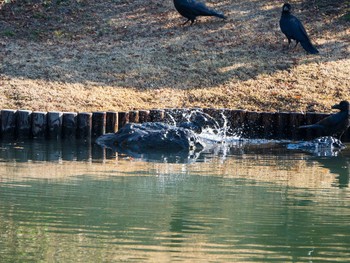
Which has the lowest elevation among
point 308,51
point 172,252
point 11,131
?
point 172,252

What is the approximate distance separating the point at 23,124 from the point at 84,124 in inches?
37.1

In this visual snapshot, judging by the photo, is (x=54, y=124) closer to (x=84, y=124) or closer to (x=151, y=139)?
(x=84, y=124)

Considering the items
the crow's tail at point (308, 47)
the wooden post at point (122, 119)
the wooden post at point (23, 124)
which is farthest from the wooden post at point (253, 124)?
the crow's tail at point (308, 47)

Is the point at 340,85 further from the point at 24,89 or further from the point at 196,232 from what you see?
the point at 196,232

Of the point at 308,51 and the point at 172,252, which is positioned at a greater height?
the point at 308,51

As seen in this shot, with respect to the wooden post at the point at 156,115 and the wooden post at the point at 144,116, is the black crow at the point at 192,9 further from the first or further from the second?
the wooden post at the point at 144,116

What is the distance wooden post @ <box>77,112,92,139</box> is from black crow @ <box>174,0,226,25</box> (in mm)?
5823

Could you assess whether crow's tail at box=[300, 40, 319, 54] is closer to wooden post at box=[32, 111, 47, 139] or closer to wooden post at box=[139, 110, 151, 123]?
wooden post at box=[139, 110, 151, 123]

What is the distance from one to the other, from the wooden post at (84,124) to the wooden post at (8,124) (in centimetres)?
100

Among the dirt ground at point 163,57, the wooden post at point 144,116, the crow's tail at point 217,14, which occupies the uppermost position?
the crow's tail at point 217,14

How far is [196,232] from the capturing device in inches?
281

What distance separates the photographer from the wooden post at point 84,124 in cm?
1375

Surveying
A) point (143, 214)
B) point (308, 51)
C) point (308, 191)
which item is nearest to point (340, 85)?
point (308, 51)

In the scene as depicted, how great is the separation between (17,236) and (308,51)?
476 inches
